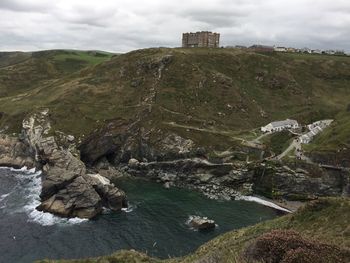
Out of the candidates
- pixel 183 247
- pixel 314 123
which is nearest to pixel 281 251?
pixel 183 247

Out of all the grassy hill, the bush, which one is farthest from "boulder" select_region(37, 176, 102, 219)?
the bush

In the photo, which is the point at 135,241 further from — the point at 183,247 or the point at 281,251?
the point at 281,251

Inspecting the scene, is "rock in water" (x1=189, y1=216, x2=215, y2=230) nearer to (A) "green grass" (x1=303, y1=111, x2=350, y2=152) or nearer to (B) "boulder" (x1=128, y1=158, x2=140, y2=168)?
(B) "boulder" (x1=128, y1=158, x2=140, y2=168)

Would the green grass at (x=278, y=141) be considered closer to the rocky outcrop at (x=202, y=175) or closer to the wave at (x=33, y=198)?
the rocky outcrop at (x=202, y=175)

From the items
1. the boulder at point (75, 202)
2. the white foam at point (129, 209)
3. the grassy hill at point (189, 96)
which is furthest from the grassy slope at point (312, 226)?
the grassy hill at point (189, 96)

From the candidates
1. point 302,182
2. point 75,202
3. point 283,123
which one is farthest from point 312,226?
point 283,123
